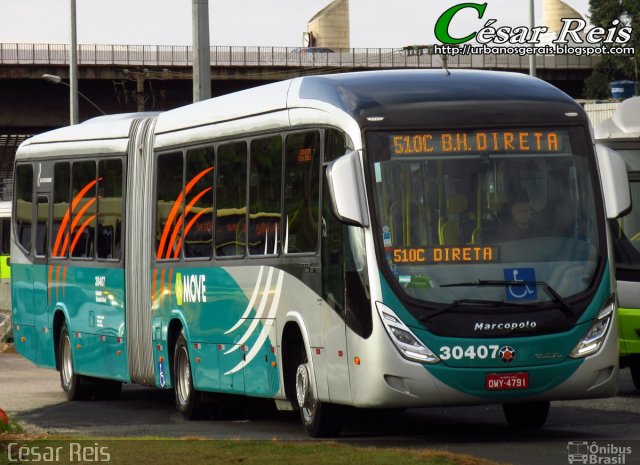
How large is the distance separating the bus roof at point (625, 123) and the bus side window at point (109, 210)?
551 centimetres

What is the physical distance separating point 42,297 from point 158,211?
4131mm

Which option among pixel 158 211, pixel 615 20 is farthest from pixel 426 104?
pixel 615 20

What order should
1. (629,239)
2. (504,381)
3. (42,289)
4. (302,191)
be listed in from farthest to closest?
(42,289), (629,239), (302,191), (504,381)

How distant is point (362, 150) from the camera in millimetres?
13281

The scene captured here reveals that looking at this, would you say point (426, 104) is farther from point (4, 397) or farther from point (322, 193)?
point (4, 397)

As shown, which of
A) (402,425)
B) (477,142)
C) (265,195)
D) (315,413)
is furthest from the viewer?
(402,425)

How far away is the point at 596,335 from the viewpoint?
13.3 m

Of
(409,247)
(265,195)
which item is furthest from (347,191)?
(265,195)

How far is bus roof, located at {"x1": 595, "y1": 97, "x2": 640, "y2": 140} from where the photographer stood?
19.3m

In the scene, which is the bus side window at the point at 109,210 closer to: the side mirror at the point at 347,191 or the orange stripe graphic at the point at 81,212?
the orange stripe graphic at the point at 81,212

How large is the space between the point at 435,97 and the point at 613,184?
5.13 feet

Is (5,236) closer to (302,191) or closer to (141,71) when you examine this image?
(141,71)

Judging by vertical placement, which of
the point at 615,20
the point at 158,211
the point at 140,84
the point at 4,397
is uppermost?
the point at 615,20

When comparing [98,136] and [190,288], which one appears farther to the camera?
[98,136]
